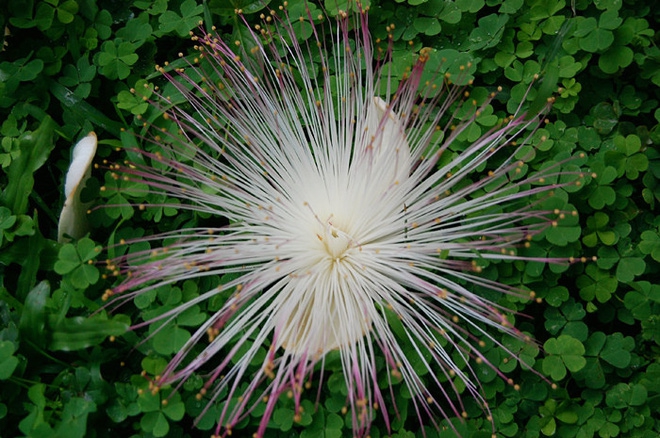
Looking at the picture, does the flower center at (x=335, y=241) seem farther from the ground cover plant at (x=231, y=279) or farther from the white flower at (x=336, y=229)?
the ground cover plant at (x=231, y=279)

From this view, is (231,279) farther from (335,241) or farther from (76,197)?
(76,197)

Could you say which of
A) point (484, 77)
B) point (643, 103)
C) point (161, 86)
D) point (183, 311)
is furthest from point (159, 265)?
point (643, 103)

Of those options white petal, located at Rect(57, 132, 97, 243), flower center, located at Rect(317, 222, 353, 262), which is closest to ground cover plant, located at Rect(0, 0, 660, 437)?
white petal, located at Rect(57, 132, 97, 243)

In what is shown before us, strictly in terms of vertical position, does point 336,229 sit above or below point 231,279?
above

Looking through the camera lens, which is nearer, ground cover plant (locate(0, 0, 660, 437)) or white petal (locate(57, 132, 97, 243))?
ground cover plant (locate(0, 0, 660, 437))

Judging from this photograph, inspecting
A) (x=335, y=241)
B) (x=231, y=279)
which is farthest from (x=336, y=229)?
(x=231, y=279)

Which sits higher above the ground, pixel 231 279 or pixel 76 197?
pixel 76 197

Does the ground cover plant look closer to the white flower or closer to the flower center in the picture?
the white flower

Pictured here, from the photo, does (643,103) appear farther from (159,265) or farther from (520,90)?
(159,265)

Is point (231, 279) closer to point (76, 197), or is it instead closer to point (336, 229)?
point (336, 229)

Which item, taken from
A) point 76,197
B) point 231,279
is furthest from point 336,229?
point 76,197
